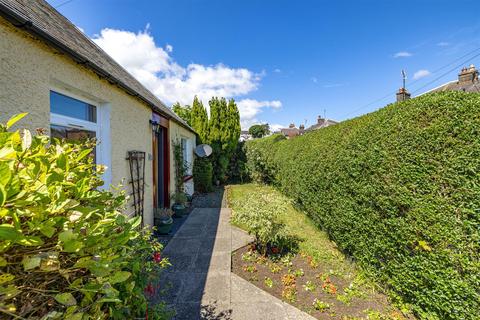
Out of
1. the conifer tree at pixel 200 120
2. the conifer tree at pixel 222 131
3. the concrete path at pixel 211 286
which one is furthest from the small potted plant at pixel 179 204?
the conifer tree at pixel 200 120

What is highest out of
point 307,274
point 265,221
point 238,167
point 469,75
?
point 469,75

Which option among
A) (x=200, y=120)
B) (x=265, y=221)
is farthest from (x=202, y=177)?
(x=265, y=221)

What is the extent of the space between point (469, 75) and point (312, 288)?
18.0 meters

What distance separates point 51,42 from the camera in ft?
8.82

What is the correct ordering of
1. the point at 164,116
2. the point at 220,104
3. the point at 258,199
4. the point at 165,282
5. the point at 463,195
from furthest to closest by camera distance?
the point at 220,104, the point at 164,116, the point at 258,199, the point at 165,282, the point at 463,195

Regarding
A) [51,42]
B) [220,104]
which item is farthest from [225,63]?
[51,42]

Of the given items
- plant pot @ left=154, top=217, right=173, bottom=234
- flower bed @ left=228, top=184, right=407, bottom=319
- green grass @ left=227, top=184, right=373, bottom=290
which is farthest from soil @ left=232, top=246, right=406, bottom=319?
plant pot @ left=154, top=217, right=173, bottom=234

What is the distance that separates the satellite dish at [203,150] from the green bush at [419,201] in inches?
388

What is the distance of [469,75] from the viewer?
13695mm

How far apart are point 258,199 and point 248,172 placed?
11.4 m

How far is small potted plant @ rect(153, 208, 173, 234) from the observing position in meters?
6.43

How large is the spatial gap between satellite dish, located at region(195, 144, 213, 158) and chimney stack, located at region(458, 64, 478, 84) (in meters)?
16.7

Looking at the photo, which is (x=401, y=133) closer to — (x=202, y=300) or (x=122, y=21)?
(x=202, y=300)

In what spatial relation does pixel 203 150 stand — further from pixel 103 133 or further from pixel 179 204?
pixel 103 133
